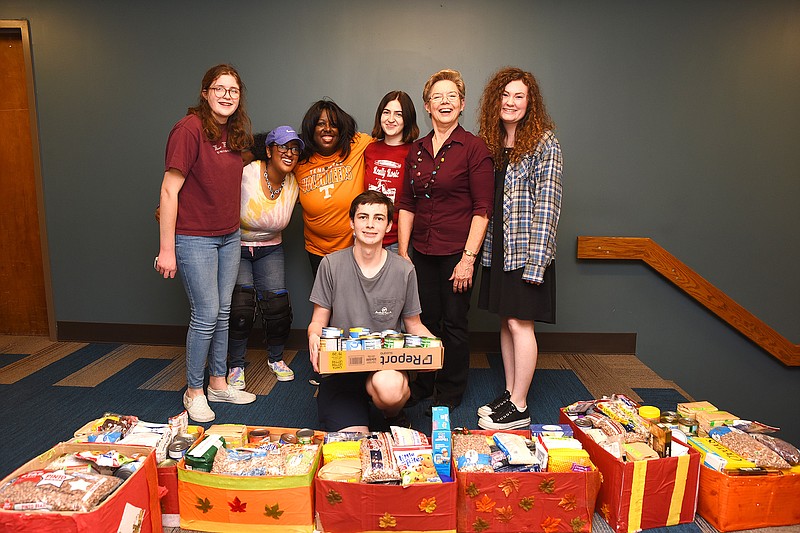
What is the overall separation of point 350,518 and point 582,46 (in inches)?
105

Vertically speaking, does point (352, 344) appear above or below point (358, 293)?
below

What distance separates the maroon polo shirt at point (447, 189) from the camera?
2166 mm

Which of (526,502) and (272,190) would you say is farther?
(272,190)

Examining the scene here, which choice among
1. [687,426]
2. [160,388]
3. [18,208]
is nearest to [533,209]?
[687,426]

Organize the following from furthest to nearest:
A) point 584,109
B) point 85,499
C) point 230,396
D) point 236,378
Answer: point 584,109 → point 236,378 → point 230,396 → point 85,499

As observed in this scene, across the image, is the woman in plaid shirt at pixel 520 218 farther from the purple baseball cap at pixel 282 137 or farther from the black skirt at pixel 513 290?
the purple baseball cap at pixel 282 137

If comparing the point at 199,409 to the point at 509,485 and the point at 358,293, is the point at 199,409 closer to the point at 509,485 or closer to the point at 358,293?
the point at 358,293

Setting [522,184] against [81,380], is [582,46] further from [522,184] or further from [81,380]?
[81,380]

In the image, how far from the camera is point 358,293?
202 centimetres

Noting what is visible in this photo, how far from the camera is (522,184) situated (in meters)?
2.07

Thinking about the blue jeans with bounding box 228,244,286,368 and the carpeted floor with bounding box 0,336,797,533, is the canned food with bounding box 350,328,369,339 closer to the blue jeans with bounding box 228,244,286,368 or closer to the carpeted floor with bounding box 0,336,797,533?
the carpeted floor with bounding box 0,336,797,533

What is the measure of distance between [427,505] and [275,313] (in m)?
1.45

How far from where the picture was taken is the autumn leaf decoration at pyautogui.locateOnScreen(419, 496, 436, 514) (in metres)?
1.48

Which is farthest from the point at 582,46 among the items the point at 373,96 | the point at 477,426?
the point at 477,426
